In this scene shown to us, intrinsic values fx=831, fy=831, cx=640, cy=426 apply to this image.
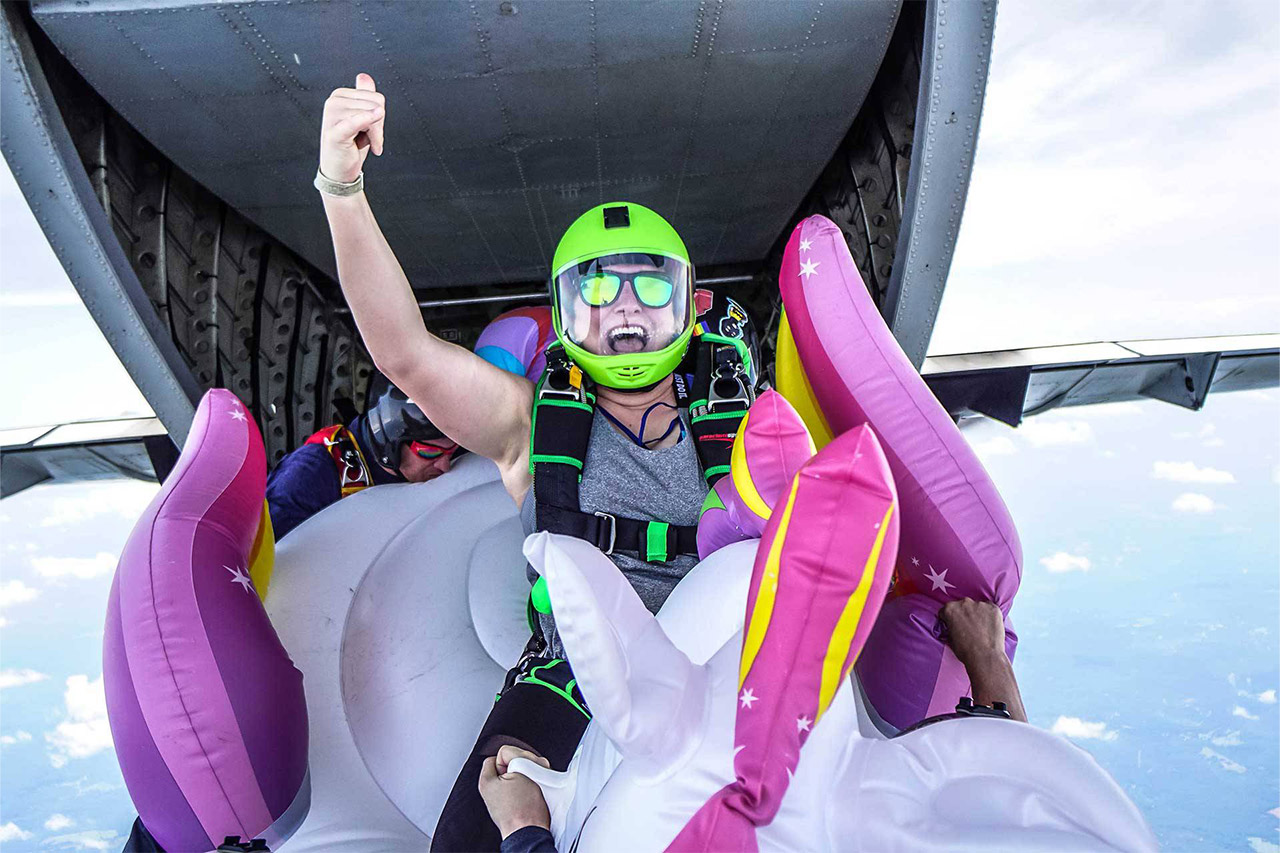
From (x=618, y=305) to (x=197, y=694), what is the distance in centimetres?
101

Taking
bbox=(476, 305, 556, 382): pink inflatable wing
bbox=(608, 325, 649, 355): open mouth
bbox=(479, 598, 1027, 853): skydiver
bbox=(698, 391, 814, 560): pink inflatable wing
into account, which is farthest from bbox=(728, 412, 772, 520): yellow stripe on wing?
bbox=(476, 305, 556, 382): pink inflatable wing

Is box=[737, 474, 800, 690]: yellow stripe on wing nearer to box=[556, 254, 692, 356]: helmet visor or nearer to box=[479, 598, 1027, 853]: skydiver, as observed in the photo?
box=[479, 598, 1027, 853]: skydiver

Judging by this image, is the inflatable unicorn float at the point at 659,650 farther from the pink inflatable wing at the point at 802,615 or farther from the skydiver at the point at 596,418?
the skydiver at the point at 596,418

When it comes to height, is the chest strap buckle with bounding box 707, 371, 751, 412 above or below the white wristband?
below

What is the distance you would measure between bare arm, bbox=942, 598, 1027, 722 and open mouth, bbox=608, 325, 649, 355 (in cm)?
76

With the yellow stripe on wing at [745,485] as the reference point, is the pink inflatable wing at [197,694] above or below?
below

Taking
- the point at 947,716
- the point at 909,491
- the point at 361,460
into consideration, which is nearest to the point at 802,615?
the point at 947,716

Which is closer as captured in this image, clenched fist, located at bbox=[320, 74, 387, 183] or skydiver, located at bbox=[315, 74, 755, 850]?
clenched fist, located at bbox=[320, 74, 387, 183]

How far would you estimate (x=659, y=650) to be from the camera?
3.08 feet

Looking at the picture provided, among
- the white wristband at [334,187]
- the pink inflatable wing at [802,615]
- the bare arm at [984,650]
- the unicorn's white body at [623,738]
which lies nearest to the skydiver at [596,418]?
the white wristband at [334,187]

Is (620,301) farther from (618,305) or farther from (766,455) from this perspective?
(766,455)

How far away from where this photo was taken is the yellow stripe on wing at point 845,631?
81 centimetres

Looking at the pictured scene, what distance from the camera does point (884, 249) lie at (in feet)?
9.07

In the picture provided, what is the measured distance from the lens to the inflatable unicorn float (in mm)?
846
